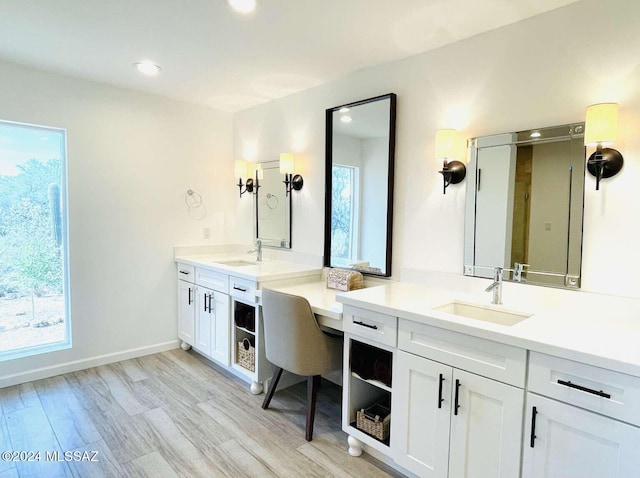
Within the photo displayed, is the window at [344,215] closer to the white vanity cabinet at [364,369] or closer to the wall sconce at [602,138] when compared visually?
the white vanity cabinet at [364,369]

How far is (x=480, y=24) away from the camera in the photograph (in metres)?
2.01

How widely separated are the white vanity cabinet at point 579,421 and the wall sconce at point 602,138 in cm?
95

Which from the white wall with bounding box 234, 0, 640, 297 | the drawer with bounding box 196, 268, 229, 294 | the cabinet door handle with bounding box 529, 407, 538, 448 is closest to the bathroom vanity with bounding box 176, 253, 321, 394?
the drawer with bounding box 196, 268, 229, 294

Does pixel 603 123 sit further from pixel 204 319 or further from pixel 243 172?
pixel 204 319

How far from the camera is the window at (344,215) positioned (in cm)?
277

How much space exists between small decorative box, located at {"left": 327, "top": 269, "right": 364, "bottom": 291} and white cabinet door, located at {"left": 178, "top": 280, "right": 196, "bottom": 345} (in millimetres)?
1421

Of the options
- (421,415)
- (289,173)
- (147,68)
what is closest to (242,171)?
(289,173)

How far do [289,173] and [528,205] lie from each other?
1.93 m

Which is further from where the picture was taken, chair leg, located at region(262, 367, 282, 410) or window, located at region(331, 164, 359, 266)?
window, located at region(331, 164, 359, 266)

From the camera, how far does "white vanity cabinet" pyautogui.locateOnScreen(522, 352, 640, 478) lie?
119cm

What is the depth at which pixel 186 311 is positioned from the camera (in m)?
3.53

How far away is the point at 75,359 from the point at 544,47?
399 cm

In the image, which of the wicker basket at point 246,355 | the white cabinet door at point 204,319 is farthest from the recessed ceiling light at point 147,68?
the wicker basket at point 246,355

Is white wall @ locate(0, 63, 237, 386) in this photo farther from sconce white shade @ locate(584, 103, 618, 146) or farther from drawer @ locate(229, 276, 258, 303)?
sconce white shade @ locate(584, 103, 618, 146)
